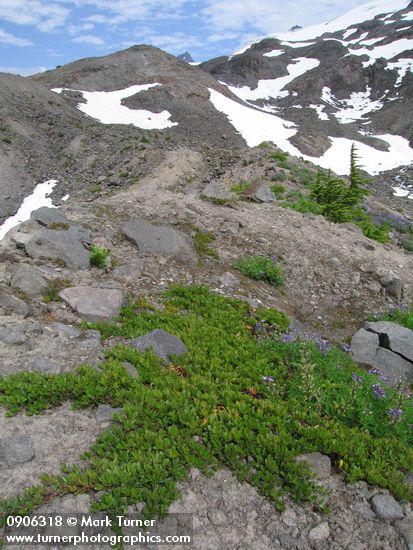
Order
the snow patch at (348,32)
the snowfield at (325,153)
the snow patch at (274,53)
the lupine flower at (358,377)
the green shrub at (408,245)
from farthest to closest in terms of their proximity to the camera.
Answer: the snow patch at (348,32) → the snow patch at (274,53) → the snowfield at (325,153) → the green shrub at (408,245) → the lupine flower at (358,377)

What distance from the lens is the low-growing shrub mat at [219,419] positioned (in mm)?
4160

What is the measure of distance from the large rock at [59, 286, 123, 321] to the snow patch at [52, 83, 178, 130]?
44167 millimetres

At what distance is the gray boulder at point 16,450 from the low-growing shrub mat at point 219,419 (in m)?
0.46

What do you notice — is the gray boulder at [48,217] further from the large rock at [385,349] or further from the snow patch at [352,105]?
the snow patch at [352,105]

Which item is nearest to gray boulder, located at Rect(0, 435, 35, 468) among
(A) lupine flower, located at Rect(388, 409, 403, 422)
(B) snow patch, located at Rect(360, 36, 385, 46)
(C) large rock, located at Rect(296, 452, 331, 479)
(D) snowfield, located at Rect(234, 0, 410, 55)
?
(C) large rock, located at Rect(296, 452, 331, 479)

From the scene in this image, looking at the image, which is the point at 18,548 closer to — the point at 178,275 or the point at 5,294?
the point at 5,294

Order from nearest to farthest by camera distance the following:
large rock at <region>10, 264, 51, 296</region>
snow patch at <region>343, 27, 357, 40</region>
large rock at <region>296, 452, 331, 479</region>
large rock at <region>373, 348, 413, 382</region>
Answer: large rock at <region>296, 452, 331, 479</region>, large rock at <region>373, 348, 413, 382</region>, large rock at <region>10, 264, 51, 296</region>, snow patch at <region>343, 27, 357, 40</region>

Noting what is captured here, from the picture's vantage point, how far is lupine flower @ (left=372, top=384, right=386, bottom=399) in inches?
217

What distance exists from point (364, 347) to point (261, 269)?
10.5ft

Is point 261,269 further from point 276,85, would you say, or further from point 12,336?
point 276,85

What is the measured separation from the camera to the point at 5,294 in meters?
7.07

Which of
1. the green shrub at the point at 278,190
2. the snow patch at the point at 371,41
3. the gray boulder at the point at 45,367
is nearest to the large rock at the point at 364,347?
the gray boulder at the point at 45,367

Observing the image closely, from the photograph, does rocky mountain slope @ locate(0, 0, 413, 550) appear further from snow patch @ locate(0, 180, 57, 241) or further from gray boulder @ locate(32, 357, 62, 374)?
snow patch @ locate(0, 180, 57, 241)

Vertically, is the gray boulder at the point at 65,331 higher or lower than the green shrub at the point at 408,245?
higher
